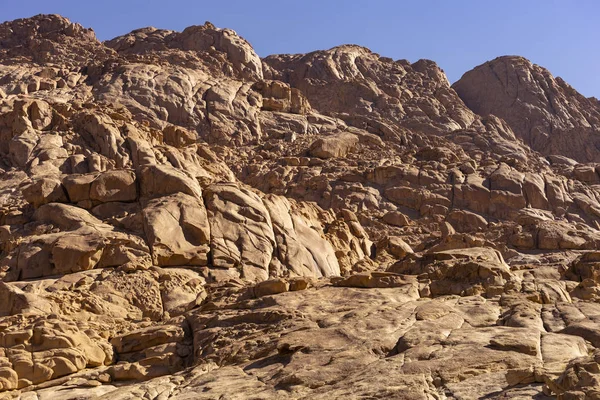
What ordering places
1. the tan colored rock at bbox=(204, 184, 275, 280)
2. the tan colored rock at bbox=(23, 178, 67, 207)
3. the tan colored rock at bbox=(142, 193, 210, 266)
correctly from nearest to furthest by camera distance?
the tan colored rock at bbox=(142, 193, 210, 266) < the tan colored rock at bbox=(204, 184, 275, 280) < the tan colored rock at bbox=(23, 178, 67, 207)

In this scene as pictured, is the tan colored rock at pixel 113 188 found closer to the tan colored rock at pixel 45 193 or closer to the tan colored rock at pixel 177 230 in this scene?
the tan colored rock at pixel 177 230

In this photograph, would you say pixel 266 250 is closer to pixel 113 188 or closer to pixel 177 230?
pixel 177 230

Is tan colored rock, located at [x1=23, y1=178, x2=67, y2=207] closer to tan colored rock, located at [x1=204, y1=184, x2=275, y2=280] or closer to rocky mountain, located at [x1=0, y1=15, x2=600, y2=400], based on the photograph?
rocky mountain, located at [x1=0, y1=15, x2=600, y2=400]

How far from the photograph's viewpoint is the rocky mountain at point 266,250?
47.6 ft

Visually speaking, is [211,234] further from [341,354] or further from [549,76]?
[549,76]

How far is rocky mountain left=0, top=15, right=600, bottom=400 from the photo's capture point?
14508 millimetres

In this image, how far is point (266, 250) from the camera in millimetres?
27188

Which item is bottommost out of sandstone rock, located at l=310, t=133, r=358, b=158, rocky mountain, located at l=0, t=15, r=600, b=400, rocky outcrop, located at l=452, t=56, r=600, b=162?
rocky mountain, located at l=0, t=15, r=600, b=400

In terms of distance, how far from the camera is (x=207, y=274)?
2506cm

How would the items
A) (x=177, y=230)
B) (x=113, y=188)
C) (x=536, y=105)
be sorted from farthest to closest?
(x=536, y=105), (x=113, y=188), (x=177, y=230)

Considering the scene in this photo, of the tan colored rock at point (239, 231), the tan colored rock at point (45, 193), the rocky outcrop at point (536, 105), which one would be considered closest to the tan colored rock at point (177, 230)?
the tan colored rock at point (239, 231)

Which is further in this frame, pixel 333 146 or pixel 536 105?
pixel 536 105

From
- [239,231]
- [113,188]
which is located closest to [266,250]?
[239,231]

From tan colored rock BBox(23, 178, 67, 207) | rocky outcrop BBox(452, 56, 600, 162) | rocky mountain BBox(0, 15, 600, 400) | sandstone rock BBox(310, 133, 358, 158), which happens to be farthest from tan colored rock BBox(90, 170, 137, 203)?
rocky outcrop BBox(452, 56, 600, 162)
